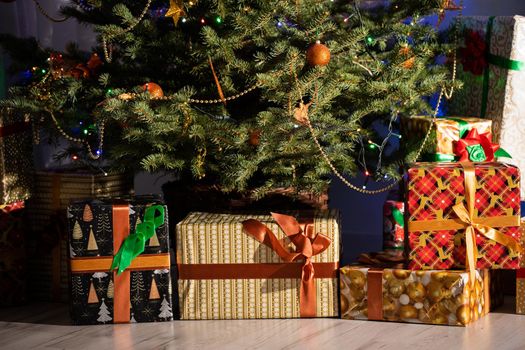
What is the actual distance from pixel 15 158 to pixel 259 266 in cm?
81

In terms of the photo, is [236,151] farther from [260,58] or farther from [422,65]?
[422,65]

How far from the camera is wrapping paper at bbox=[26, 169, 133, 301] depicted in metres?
2.58

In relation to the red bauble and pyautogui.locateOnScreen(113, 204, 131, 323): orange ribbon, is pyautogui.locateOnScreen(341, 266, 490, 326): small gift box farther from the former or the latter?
pyautogui.locateOnScreen(113, 204, 131, 323): orange ribbon

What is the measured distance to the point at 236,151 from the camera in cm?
254

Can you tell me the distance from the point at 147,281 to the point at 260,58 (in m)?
0.67

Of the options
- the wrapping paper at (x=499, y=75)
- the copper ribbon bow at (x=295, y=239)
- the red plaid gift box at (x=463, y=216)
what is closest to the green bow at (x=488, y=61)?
the wrapping paper at (x=499, y=75)

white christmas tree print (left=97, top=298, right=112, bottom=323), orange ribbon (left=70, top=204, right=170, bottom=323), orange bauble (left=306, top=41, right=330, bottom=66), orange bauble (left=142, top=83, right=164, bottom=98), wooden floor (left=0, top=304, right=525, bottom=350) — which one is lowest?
wooden floor (left=0, top=304, right=525, bottom=350)

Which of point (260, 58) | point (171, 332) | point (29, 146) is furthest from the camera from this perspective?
point (29, 146)

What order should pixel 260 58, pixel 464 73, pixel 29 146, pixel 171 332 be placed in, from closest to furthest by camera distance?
pixel 171 332 < pixel 260 58 < pixel 29 146 < pixel 464 73

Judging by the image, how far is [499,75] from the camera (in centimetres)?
270

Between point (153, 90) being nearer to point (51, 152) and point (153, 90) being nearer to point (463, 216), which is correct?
point (463, 216)

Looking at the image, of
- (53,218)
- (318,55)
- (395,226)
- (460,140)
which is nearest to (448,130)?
(460,140)

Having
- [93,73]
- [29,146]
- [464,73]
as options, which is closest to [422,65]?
[464,73]

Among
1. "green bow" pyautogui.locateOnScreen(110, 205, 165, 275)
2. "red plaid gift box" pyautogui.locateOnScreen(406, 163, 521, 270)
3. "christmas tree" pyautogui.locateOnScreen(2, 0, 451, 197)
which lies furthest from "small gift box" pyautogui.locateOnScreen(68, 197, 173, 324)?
"red plaid gift box" pyautogui.locateOnScreen(406, 163, 521, 270)
